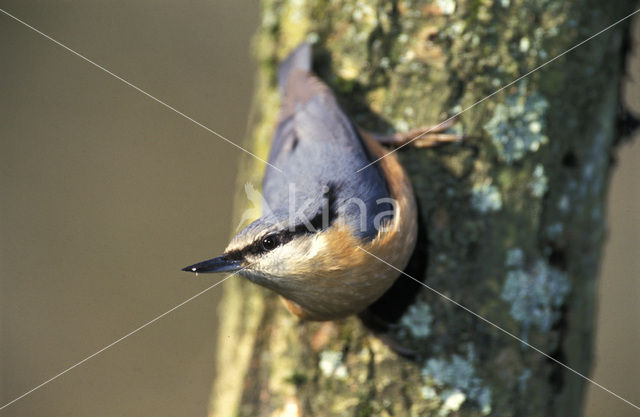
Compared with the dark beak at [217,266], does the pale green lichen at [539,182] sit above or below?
above

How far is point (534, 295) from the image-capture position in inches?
85.5

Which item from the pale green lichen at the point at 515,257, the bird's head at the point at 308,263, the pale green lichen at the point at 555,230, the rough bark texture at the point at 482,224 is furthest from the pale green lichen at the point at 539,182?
the bird's head at the point at 308,263

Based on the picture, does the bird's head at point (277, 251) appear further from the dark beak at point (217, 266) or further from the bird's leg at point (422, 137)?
the bird's leg at point (422, 137)

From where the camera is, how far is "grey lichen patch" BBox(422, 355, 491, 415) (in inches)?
82.9

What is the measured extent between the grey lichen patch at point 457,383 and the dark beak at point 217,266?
944 millimetres

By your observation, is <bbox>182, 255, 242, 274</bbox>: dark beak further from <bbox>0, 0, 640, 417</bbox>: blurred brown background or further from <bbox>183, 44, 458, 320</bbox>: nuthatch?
<bbox>0, 0, 640, 417</bbox>: blurred brown background

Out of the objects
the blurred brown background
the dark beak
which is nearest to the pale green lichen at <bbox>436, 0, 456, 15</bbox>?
the dark beak

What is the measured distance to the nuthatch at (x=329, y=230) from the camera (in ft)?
5.67

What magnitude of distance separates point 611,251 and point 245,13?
359 centimetres

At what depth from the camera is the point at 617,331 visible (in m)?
4.29

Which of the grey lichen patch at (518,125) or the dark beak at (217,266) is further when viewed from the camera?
the grey lichen patch at (518,125)

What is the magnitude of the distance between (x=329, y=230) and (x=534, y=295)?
3.06 feet

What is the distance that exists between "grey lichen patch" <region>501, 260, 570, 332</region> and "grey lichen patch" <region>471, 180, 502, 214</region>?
273 millimetres

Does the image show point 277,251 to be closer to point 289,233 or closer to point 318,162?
point 289,233
